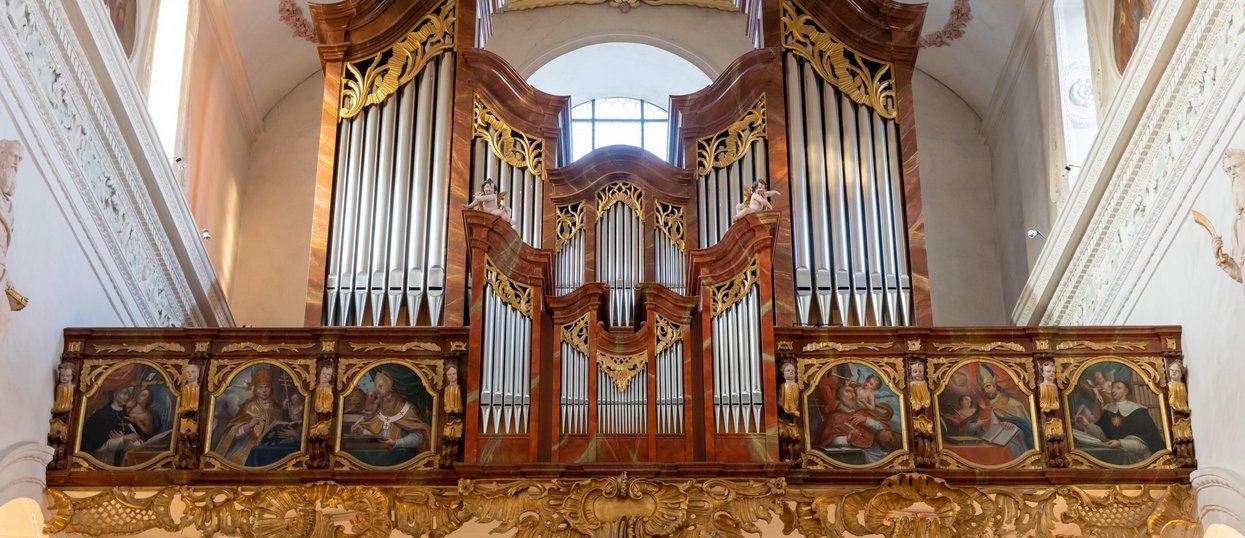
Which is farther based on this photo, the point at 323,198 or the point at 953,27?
the point at 953,27

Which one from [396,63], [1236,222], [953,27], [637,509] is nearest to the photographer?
[1236,222]

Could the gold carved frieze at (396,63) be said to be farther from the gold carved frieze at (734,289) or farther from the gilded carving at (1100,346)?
the gilded carving at (1100,346)

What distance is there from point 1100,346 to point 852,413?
6.04 ft

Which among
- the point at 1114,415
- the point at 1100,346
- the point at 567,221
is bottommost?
the point at 1114,415

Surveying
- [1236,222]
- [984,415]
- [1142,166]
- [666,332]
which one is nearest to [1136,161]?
[1142,166]

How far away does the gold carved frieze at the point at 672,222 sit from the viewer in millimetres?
14719

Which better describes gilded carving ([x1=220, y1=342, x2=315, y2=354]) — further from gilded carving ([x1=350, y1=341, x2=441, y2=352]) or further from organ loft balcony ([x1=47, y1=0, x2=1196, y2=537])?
gilded carving ([x1=350, y1=341, x2=441, y2=352])

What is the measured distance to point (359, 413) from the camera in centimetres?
1214

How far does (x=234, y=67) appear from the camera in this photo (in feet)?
55.1

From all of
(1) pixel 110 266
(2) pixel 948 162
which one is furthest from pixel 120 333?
(2) pixel 948 162

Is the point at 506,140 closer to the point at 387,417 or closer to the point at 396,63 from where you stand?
the point at 396,63

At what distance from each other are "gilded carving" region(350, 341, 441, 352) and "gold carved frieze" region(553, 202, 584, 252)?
2662 millimetres

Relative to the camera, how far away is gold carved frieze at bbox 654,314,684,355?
12.2m

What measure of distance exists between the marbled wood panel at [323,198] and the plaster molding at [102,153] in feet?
3.77
